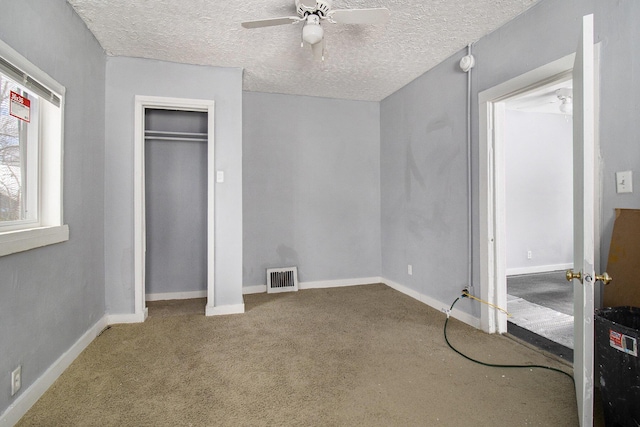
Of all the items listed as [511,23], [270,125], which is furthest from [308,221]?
[511,23]

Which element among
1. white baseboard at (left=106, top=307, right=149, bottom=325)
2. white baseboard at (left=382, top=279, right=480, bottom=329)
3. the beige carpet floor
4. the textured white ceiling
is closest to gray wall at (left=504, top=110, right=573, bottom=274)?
white baseboard at (left=382, top=279, right=480, bottom=329)

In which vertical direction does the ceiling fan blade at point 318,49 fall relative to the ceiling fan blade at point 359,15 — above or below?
below

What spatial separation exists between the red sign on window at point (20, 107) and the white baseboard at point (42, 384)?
1506 mm

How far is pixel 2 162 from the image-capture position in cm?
169

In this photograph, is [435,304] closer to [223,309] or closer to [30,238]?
[223,309]

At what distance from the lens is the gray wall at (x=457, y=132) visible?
1.76 metres

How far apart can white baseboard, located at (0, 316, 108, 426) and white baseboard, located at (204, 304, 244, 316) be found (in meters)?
0.94

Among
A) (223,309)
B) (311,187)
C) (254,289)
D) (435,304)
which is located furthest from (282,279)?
(435,304)

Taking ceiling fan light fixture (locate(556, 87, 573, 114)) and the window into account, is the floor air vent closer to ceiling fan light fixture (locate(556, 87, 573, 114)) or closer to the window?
the window

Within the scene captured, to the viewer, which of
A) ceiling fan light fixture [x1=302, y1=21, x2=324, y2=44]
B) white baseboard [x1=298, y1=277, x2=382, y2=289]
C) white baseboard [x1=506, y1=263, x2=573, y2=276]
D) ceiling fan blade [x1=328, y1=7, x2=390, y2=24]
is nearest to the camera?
ceiling fan blade [x1=328, y1=7, x2=390, y2=24]

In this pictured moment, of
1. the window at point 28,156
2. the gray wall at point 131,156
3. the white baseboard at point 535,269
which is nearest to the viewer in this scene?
the window at point 28,156

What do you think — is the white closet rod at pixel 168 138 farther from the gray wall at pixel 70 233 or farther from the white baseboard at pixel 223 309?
the white baseboard at pixel 223 309

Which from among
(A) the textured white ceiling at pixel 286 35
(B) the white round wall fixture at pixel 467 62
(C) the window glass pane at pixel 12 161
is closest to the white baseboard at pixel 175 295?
(C) the window glass pane at pixel 12 161

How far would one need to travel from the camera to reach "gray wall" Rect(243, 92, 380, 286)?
404cm
